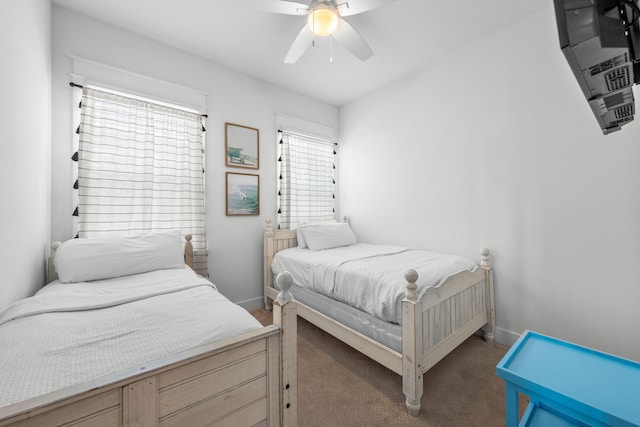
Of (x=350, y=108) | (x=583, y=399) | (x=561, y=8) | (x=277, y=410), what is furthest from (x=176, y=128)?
(x=583, y=399)

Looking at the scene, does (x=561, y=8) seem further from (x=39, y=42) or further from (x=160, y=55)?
(x=160, y=55)

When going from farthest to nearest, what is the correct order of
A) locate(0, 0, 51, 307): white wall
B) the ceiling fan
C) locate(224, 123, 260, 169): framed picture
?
1. locate(224, 123, 260, 169): framed picture
2. the ceiling fan
3. locate(0, 0, 51, 307): white wall

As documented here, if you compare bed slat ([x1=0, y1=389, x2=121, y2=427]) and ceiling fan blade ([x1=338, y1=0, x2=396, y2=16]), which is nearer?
bed slat ([x1=0, y1=389, x2=121, y2=427])

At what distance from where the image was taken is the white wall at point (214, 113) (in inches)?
78.5

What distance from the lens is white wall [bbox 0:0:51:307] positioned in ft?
4.00

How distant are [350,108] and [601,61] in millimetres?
3210

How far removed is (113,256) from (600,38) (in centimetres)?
256

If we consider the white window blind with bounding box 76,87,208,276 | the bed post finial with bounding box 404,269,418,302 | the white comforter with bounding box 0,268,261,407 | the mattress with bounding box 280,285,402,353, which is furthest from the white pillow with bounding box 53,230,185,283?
the bed post finial with bounding box 404,269,418,302

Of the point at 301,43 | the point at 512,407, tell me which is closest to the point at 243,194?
the point at 301,43

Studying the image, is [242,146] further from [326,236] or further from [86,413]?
[86,413]

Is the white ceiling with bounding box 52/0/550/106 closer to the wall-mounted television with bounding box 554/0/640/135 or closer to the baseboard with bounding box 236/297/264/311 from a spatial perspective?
the wall-mounted television with bounding box 554/0/640/135

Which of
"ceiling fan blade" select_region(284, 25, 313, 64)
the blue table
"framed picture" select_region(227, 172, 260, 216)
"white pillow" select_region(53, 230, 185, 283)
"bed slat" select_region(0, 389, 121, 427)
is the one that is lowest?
the blue table

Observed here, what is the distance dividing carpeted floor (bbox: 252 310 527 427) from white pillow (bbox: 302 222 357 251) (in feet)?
3.58

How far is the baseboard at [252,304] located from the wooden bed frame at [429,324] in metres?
0.85
